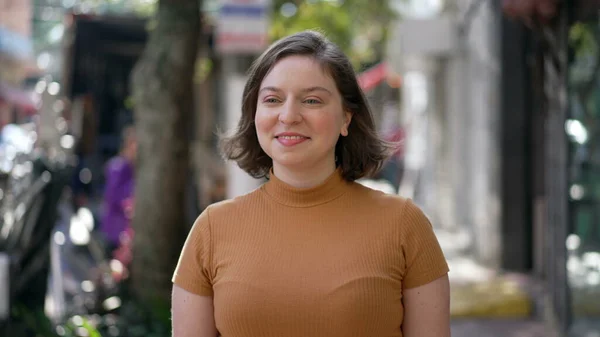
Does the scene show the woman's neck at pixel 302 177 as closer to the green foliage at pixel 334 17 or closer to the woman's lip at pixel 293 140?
the woman's lip at pixel 293 140

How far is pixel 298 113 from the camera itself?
267 cm

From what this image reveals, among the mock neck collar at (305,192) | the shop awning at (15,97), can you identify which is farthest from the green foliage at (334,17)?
the shop awning at (15,97)

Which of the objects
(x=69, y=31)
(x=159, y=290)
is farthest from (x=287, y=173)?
(x=69, y=31)

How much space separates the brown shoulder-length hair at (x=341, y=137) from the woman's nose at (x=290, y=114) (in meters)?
0.14

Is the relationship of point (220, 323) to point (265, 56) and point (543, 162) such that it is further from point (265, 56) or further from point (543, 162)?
point (543, 162)

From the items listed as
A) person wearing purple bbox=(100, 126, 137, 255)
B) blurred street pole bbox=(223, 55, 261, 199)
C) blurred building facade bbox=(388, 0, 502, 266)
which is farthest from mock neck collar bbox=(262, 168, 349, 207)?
blurred building facade bbox=(388, 0, 502, 266)

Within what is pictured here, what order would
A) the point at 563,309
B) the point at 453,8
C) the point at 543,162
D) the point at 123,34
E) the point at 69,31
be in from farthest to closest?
the point at 453,8, the point at 123,34, the point at 69,31, the point at 543,162, the point at 563,309

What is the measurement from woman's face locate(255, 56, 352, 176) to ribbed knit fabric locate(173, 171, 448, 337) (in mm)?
105

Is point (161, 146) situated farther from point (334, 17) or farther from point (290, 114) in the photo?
point (334, 17)

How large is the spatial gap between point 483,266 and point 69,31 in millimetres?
6923

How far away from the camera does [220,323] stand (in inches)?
104

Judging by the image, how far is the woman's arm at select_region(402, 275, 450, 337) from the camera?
266 centimetres

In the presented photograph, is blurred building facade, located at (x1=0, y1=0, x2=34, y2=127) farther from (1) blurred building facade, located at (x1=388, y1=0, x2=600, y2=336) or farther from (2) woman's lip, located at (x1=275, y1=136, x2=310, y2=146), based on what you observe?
(2) woman's lip, located at (x1=275, y1=136, x2=310, y2=146)

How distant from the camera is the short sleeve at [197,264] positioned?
2.69 m
